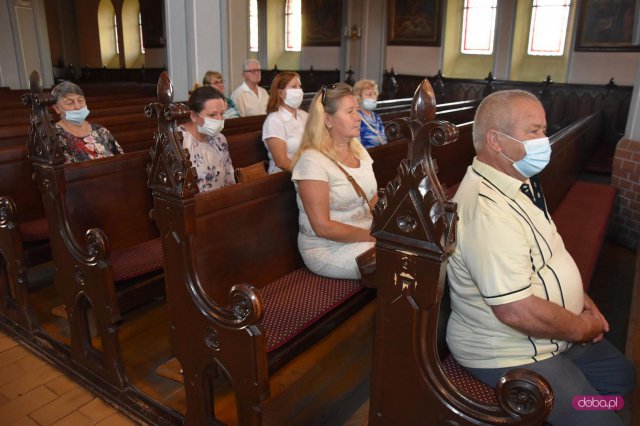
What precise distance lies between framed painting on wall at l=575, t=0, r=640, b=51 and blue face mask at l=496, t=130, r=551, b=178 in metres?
8.16

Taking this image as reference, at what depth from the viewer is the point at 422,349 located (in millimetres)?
1393

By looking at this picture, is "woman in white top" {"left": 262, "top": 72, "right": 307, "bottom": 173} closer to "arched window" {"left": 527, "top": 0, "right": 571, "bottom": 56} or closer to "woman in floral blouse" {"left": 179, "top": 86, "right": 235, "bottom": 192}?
"woman in floral blouse" {"left": 179, "top": 86, "right": 235, "bottom": 192}

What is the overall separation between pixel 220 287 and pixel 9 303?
68.1 inches

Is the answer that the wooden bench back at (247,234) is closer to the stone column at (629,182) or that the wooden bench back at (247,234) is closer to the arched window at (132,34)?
the stone column at (629,182)

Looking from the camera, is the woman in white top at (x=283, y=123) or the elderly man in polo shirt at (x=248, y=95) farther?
the elderly man in polo shirt at (x=248, y=95)

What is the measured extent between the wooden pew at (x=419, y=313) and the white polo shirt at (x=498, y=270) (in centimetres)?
24

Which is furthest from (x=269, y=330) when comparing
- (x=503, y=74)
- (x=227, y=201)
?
(x=503, y=74)

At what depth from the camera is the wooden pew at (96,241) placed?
2320 millimetres

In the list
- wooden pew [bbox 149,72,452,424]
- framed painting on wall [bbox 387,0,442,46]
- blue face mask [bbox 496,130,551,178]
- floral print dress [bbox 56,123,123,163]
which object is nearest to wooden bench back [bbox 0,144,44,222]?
floral print dress [bbox 56,123,123,163]

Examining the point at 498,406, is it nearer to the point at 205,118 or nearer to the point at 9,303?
the point at 205,118

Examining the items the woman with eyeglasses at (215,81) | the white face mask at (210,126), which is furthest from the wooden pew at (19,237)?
the woman with eyeglasses at (215,81)

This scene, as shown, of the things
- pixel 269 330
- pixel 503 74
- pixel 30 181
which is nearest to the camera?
pixel 269 330

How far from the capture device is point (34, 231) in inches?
119

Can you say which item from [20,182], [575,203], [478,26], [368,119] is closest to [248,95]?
[368,119]
